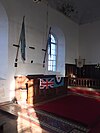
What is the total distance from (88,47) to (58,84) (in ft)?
16.3

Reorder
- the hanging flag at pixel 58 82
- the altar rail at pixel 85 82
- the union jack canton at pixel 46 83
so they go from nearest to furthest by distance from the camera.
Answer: the union jack canton at pixel 46 83 → the hanging flag at pixel 58 82 → the altar rail at pixel 85 82

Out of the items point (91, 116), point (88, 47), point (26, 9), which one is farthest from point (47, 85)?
point (88, 47)

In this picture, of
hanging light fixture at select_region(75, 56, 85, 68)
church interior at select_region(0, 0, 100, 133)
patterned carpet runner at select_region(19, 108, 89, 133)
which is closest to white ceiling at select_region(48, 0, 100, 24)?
church interior at select_region(0, 0, 100, 133)

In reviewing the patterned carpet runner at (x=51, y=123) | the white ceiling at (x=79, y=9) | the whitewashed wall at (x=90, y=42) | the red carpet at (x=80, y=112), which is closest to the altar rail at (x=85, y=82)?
the whitewashed wall at (x=90, y=42)

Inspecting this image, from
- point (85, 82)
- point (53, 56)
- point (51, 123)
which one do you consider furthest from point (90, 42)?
point (51, 123)

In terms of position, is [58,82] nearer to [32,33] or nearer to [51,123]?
[32,33]

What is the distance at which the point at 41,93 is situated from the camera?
5.98 meters

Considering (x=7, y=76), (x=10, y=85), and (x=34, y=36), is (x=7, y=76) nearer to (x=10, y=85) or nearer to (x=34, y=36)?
(x=10, y=85)

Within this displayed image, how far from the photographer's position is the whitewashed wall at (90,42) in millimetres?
10258

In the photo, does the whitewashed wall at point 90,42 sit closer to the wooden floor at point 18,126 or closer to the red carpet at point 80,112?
the red carpet at point 80,112

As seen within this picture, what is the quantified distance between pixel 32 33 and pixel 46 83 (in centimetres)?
267

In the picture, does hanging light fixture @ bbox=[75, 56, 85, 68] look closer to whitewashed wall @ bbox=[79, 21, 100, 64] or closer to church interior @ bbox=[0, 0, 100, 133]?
church interior @ bbox=[0, 0, 100, 133]

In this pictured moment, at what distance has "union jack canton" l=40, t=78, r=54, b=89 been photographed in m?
5.92

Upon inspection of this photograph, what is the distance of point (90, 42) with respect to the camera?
10.6 metres
